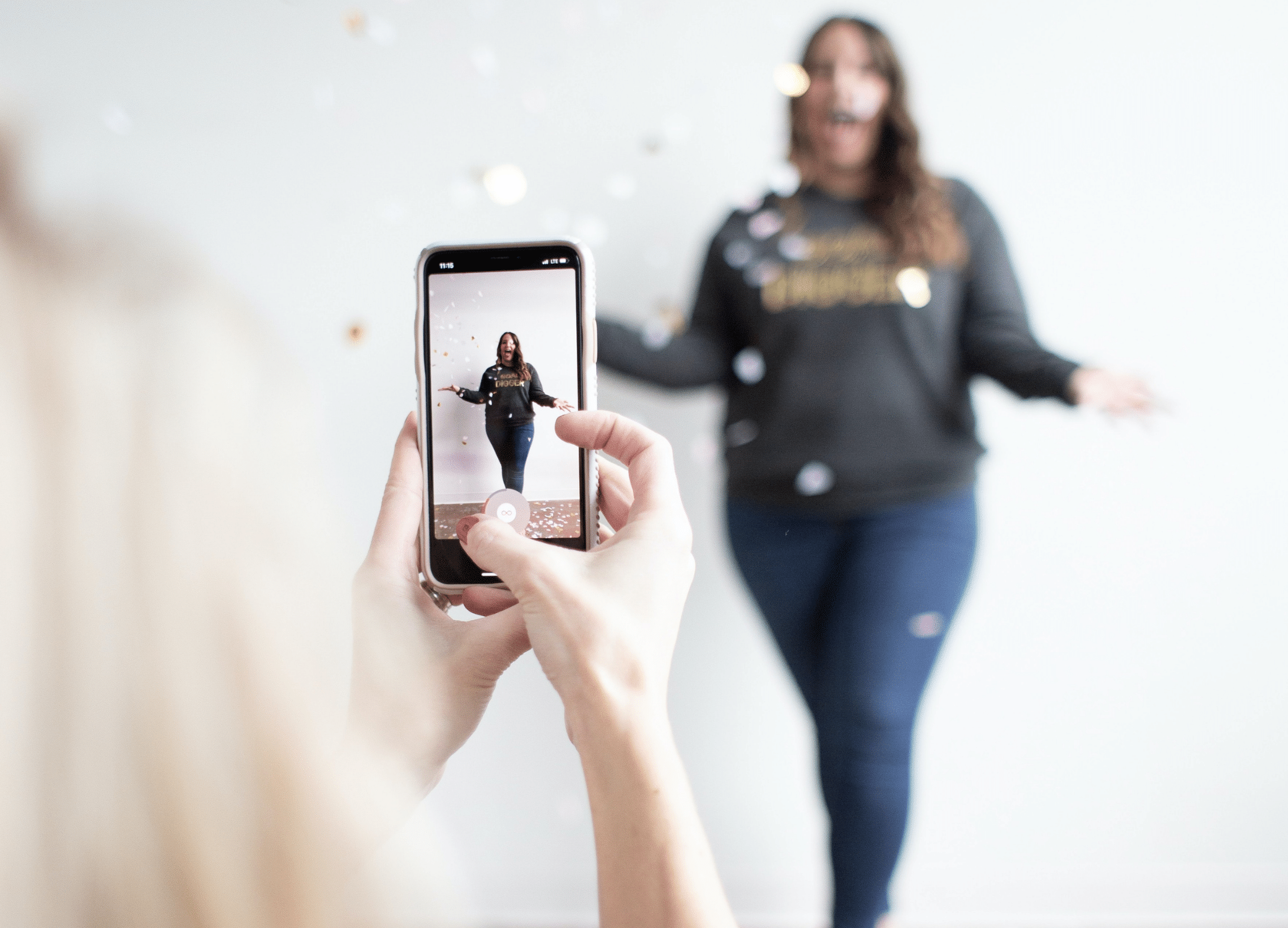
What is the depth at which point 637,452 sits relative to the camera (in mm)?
457

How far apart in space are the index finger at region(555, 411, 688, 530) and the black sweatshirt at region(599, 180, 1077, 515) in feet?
1.55

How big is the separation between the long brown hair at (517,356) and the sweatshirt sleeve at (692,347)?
372 millimetres

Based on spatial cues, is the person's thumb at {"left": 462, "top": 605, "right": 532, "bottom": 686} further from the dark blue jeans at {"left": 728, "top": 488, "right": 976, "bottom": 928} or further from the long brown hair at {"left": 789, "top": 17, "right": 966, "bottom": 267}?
the long brown hair at {"left": 789, "top": 17, "right": 966, "bottom": 267}

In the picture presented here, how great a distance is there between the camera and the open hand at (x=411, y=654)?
0.45 meters

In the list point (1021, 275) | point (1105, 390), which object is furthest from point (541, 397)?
point (1021, 275)

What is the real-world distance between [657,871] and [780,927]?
3.32 ft

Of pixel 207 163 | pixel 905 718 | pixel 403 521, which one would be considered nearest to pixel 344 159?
pixel 207 163

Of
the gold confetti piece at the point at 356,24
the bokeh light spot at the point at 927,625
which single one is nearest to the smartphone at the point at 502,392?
the bokeh light spot at the point at 927,625

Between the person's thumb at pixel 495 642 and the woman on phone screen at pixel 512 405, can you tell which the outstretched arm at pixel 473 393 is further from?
the person's thumb at pixel 495 642

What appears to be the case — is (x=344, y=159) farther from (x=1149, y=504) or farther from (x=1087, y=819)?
(x=1087, y=819)

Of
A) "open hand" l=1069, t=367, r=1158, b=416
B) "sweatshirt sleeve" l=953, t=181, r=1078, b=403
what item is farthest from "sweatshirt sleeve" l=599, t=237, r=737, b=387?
"open hand" l=1069, t=367, r=1158, b=416

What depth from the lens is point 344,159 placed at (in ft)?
3.66

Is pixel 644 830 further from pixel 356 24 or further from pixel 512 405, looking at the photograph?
pixel 356 24

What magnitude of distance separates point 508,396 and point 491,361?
3 centimetres
